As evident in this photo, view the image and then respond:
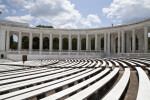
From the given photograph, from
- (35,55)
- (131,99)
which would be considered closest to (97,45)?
(35,55)

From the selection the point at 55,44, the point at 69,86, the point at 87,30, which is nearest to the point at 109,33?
the point at 87,30

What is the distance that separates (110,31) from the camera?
4291 cm

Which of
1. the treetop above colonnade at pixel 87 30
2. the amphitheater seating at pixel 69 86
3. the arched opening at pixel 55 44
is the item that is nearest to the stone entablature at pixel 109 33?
the treetop above colonnade at pixel 87 30

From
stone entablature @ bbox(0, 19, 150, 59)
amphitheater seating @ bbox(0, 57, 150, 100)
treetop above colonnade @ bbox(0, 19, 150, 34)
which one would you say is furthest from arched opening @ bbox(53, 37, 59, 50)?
amphitheater seating @ bbox(0, 57, 150, 100)

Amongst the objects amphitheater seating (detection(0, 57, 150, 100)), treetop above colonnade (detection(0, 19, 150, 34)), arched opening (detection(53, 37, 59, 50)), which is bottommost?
amphitheater seating (detection(0, 57, 150, 100))

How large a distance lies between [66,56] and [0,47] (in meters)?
20.8

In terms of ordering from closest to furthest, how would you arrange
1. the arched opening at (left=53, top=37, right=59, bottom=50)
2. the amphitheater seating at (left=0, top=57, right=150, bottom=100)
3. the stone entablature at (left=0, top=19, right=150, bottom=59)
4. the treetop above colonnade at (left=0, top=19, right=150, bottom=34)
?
the amphitheater seating at (left=0, top=57, right=150, bottom=100) < the treetop above colonnade at (left=0, top=19, right=150, bottom=34) < the stone entablature at (left=0, top=19, right=150, bottom=59) < the arched opening at (left=53, top=37, right=59, bottom=50)

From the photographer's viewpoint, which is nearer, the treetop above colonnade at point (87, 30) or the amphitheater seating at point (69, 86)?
the amphitheater seating at point (69, 86)

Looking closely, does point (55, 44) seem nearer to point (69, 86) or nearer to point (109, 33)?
point (109, 33)

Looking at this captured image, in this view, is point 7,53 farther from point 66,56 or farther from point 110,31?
point 110,31

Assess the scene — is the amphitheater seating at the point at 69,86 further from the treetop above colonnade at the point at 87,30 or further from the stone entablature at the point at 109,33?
the stone entablature at the point at 109,33

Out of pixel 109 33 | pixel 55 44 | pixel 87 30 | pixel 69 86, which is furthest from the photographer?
pixel 55 44

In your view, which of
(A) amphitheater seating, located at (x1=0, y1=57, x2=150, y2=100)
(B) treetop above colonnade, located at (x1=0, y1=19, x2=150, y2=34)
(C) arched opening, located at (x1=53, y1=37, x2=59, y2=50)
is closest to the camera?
(A) amphitheater seating, located at (x1=0, y1=57, x2=150, y2=100)

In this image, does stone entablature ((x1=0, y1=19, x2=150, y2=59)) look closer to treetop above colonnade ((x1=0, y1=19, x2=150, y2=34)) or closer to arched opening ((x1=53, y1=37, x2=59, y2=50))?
treetop above colonnade ((x1=0, y1=19, x2=150, y2=34))
